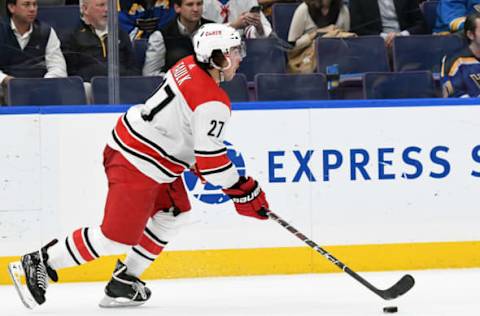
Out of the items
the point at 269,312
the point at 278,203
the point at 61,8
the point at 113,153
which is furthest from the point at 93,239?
the point at 61,8

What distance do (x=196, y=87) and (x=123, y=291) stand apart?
931 mm

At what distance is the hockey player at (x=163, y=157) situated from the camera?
4195 mm

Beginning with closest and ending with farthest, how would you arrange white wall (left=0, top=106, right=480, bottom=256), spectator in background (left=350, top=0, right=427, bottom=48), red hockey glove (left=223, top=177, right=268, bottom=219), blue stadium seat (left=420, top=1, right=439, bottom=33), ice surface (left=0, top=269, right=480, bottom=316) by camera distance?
red hockey glove (left=223, top=177, right=268, bottom=219) < ice surface (left=0, top=269, right=480, bottom=316) < white wall (left=0, top=106, right=480, bottom=256) < spectator in background (left=350, top=0, right=427, bottom=48) < blue stadium seat (left=420, top=1, right=439, bottom=33)

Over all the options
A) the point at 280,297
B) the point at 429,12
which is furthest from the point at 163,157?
the point at 429,12

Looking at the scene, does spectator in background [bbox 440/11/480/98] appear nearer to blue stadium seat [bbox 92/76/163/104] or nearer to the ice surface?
the ice surface

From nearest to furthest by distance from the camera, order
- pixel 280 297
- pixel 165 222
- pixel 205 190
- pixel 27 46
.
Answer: pixel 165 222 < pixel 280 297 < pixel 205 190 < pixel 27 46

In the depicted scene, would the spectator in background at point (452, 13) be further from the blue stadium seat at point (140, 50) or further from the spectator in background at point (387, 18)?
the blue stadium seat at point (140, 50)

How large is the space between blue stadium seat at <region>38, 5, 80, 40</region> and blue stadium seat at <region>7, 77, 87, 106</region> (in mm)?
246

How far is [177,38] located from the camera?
5.66 m

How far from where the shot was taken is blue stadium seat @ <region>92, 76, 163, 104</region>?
545 cm

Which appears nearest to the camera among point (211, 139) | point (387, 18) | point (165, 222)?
point (211, 139)

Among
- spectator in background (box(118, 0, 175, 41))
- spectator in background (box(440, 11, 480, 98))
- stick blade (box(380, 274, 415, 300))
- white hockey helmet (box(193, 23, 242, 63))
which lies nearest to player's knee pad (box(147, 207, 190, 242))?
white hockey helmet (box(193, 23, 242, 63))

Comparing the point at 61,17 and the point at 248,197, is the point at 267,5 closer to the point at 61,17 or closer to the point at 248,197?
the point at 61,17

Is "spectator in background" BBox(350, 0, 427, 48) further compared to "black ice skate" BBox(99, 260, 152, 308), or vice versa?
"spectator in background" BBox(350, 0, 427, 48)
